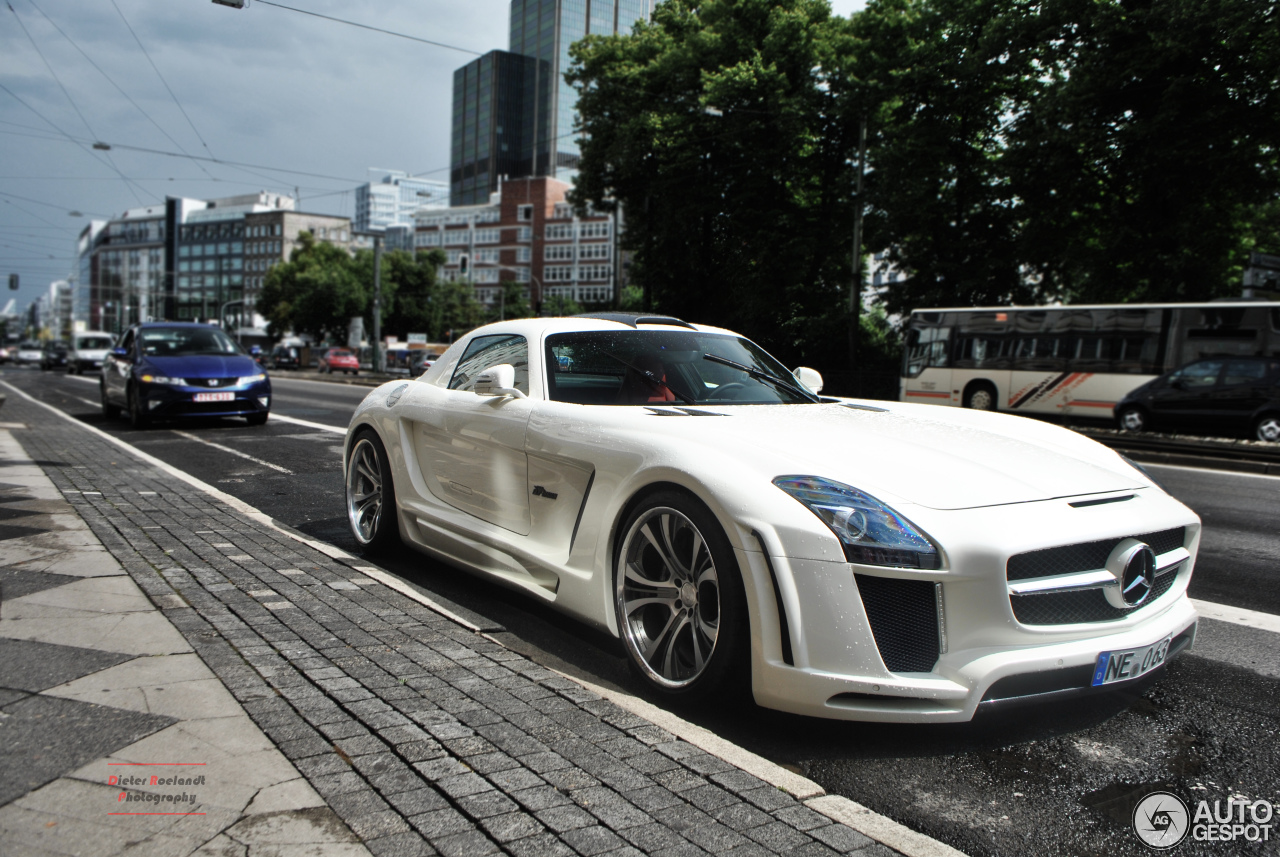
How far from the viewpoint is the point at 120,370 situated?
47.7 feet

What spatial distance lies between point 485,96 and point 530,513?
17069 cm

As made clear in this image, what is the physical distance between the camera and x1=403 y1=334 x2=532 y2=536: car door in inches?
154

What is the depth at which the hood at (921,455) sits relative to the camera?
2.82m

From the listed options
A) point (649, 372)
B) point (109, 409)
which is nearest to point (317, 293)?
point (109, 409)

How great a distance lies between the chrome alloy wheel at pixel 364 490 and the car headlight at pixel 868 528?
307cm

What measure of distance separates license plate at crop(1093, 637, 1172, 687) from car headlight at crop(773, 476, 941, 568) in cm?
58

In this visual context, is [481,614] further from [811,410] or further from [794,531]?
[794,531]

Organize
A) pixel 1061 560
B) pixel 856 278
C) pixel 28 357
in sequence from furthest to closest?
pixel 28 357, pixel 856 278, pixel 1061 560

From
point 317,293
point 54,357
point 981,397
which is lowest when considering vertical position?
point 54,357

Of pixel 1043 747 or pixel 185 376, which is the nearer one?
pixel 1043 747

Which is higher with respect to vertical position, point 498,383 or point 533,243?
point 533,243

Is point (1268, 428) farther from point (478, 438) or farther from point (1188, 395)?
point (478, 438)

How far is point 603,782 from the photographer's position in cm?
242

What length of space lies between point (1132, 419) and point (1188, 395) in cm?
123
